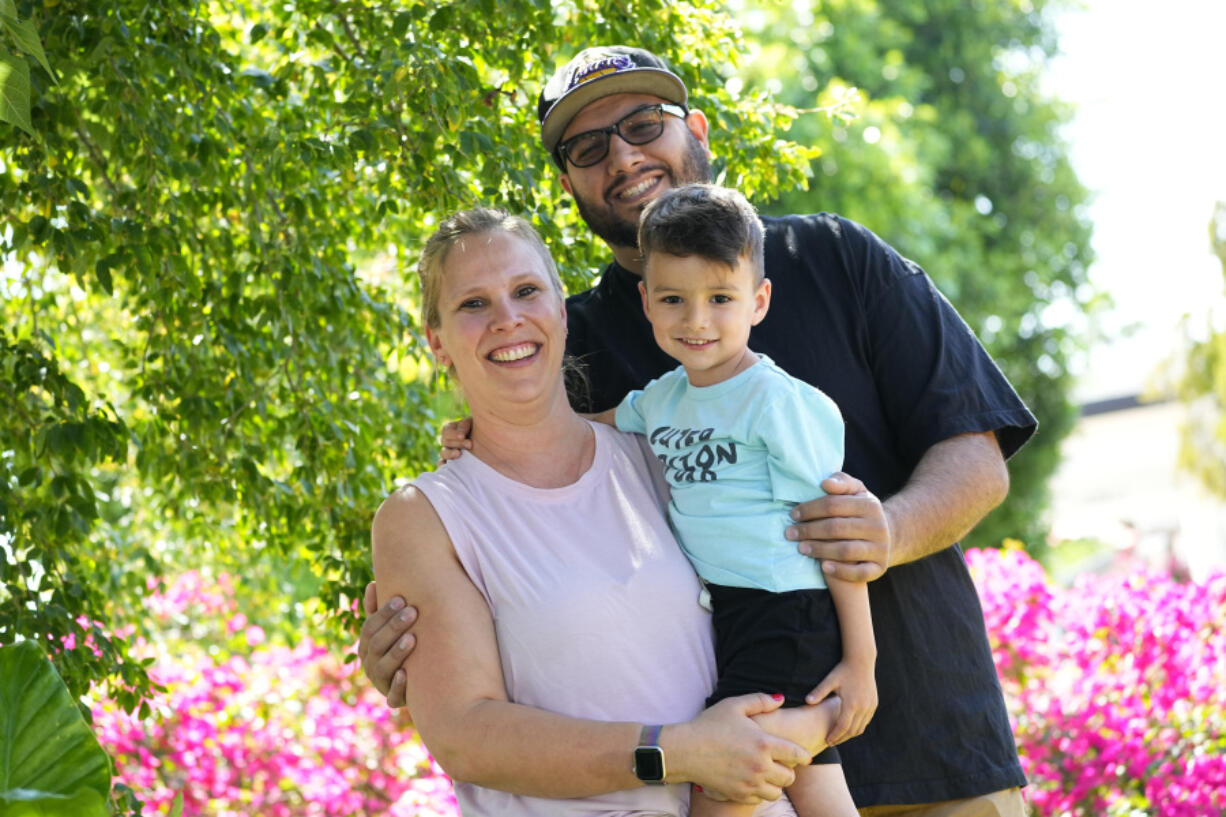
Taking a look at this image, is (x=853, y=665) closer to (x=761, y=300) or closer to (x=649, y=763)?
(x=649, y=763)

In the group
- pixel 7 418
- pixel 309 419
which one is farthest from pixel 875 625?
pixel 7 418

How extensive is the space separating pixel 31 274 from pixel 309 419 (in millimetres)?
1678

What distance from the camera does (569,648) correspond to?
2.30m

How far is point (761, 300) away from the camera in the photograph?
2594mm

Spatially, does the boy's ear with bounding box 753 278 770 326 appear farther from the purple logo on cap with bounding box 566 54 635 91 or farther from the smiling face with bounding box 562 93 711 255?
the purple logo on cap with bounding box 566 54 635 91

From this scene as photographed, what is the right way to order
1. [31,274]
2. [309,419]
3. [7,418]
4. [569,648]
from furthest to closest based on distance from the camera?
[31,274] → [309,419] → [7,418] → [569,648]

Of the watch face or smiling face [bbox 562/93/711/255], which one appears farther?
smiling face [bbox 562/93/711/255]

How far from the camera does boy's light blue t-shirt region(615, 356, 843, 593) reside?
239 centimetres

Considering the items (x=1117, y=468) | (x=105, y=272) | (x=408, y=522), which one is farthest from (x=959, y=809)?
(x=1117, y=468)

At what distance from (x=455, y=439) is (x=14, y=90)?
1.01 meters

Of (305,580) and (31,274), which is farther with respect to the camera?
(305,580)

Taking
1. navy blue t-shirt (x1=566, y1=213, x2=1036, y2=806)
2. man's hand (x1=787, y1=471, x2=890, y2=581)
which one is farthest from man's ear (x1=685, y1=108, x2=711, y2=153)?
man's hand (x1=787, y1=471, x2=890, y2=581)

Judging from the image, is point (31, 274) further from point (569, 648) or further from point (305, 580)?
point (569, 648)

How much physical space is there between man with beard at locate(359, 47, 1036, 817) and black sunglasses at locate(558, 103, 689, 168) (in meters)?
0.15
